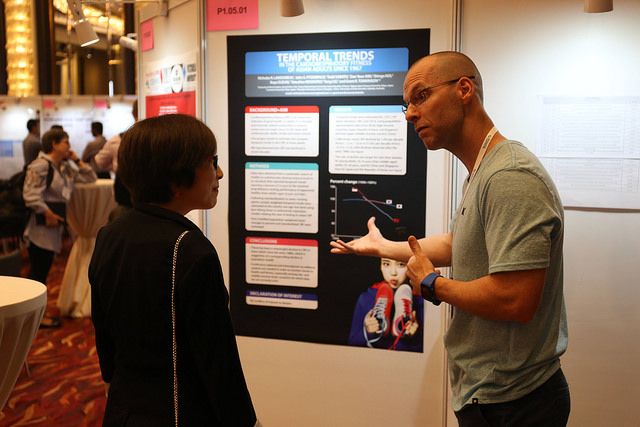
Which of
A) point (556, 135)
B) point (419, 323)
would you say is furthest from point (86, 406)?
point (556, 135)

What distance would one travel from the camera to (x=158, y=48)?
333cm

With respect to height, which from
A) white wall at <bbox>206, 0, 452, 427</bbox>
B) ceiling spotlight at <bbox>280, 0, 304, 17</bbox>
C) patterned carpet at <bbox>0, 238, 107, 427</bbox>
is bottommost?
patterned carpet at <bbox>0, 238, 107, 427</bbox>

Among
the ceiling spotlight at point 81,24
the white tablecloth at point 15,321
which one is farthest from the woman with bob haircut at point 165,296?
the ceiling spotlight at point 81,24

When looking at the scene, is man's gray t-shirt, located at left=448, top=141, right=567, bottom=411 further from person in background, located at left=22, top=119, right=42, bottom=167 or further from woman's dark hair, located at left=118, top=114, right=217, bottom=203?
person in background, located at left=22, top=119, right=42, bottom=167

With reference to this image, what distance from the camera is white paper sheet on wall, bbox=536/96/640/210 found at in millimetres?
2514

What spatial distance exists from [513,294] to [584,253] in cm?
135

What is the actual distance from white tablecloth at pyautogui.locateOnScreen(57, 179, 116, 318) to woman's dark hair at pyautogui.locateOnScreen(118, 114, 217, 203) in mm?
4235

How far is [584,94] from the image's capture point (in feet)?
8.32

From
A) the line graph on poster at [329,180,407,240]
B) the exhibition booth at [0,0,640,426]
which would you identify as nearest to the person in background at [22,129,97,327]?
the exhibition booth at [0,0,640,426]

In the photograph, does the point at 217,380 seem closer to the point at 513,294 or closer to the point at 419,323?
the point at 513,294

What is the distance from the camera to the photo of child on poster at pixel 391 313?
2.82 m

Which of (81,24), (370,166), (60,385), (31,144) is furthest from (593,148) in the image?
(31,144)

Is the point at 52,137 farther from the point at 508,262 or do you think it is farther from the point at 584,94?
the point at 508,262

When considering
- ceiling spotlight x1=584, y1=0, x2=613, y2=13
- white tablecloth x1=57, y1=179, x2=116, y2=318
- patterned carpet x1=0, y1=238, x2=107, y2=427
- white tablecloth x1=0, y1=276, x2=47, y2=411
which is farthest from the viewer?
white tablecloth x1=57, y1=179, x2=116, y2=318
